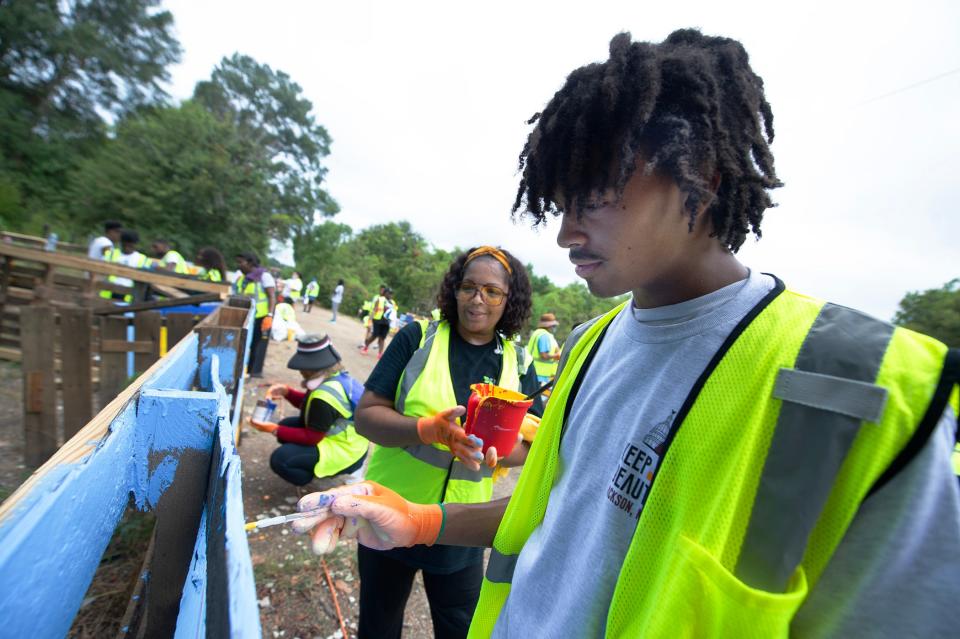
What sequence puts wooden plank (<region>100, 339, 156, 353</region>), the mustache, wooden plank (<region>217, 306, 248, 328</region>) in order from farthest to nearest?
wooden plank (<region>100, 339, 156, 353</region>)
wooden plank (<region>217, 306, 248, 328</region>)
the mustache

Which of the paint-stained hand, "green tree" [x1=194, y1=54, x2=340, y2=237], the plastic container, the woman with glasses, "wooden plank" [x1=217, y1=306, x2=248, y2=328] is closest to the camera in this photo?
the paint-stained hand

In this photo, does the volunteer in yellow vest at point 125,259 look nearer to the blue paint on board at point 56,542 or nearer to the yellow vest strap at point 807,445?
the blue paint on board at point 56,542

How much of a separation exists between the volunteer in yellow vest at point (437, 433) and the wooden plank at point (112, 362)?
2.94 m

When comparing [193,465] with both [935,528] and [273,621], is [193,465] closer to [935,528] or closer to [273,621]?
[935,528]

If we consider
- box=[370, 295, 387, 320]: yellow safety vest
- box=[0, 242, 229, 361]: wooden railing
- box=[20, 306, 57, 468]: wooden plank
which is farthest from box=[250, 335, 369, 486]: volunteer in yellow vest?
box=[370, 295, 387, 320]: yellow safety vest

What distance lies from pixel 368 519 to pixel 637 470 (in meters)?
0.78

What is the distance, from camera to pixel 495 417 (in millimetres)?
1674

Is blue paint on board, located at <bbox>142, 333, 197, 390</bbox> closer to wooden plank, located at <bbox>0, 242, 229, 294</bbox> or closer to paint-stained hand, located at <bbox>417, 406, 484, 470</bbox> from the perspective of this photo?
paint-stained hand, located at <bbox>417, 406, 484, 470</bbox>

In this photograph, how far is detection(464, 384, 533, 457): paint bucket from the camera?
1.65 metres

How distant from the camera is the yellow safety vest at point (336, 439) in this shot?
3605 millimetres

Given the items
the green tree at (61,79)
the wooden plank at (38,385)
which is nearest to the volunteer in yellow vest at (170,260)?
the wooden plank at (38,385)

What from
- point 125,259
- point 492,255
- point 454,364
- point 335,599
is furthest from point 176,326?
point 125,259

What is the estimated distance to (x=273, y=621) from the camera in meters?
A: 2.53

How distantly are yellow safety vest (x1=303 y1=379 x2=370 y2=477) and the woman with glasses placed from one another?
5.40 feet
